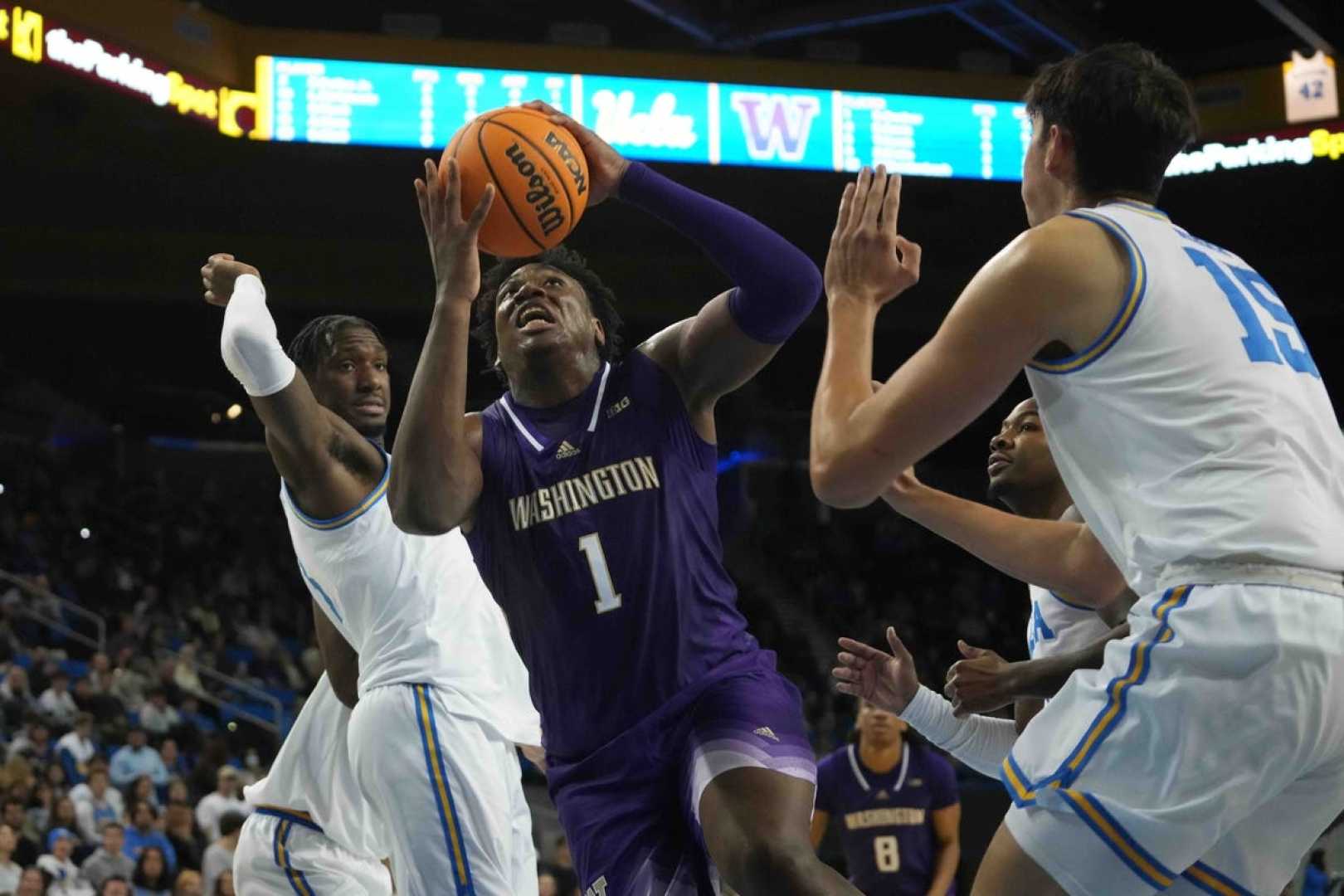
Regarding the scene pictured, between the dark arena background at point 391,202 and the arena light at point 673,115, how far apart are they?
3cm

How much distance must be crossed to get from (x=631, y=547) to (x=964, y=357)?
4.33ft

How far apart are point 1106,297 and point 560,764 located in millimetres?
1902

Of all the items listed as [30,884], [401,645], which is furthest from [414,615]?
[30,884]

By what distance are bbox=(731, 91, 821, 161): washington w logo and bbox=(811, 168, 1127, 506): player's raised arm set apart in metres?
13.7

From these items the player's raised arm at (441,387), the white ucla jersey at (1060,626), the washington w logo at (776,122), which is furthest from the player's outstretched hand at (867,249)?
the washington w logo at (776,122)

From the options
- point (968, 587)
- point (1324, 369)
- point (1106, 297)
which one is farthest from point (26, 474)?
point (1106, 297)

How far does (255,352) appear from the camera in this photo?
4.42 m

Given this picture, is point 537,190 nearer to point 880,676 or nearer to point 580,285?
point 580,285

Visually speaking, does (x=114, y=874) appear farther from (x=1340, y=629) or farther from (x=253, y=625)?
(x=1340, y=629)

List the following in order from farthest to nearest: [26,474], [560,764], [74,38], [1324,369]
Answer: [1324,369] → [26,474] → [74,38] → [560,764]

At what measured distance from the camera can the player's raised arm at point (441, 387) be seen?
11.9ft

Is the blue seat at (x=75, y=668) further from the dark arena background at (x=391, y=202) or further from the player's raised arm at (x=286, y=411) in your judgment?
the player's raised arm at (x=286, y=411)

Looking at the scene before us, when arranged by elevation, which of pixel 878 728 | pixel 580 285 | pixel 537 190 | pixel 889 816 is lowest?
pixel 889 816

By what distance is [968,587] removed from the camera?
23.1 meters
